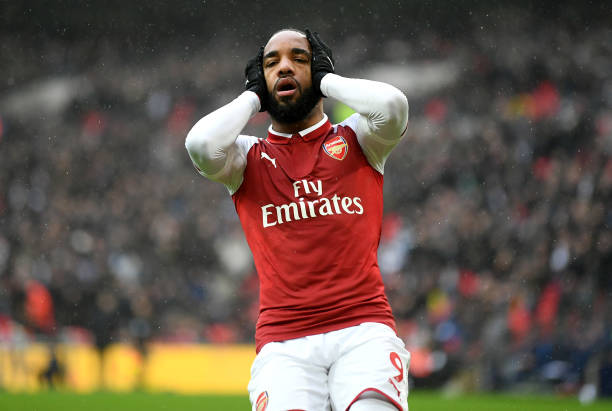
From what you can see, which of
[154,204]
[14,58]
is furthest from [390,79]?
[14,58]

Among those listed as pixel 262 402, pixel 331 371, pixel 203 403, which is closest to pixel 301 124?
pixel 331 371

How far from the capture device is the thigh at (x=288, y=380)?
3.10 metres

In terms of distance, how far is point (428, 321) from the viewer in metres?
11.8

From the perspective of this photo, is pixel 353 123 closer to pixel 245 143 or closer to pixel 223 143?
pixel 245 143

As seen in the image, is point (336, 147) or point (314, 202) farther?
point (336, 147)

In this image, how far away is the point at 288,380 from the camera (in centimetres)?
314

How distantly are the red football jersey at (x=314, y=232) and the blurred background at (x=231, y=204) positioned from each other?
7.39 metres

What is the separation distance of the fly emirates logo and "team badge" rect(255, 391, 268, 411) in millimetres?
727

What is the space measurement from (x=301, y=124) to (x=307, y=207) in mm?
452

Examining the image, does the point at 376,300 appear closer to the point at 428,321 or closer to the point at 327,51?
the point at 327,51

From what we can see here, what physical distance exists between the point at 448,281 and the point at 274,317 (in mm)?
9130

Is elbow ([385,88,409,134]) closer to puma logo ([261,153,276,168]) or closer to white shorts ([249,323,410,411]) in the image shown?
puma logo ([261,153,276,168])

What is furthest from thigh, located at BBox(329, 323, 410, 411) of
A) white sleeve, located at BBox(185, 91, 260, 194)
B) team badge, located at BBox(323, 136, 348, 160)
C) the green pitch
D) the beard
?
the green pitch

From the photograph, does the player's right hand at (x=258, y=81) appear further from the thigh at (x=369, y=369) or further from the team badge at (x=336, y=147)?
the thigh at (x=369, y=369)
